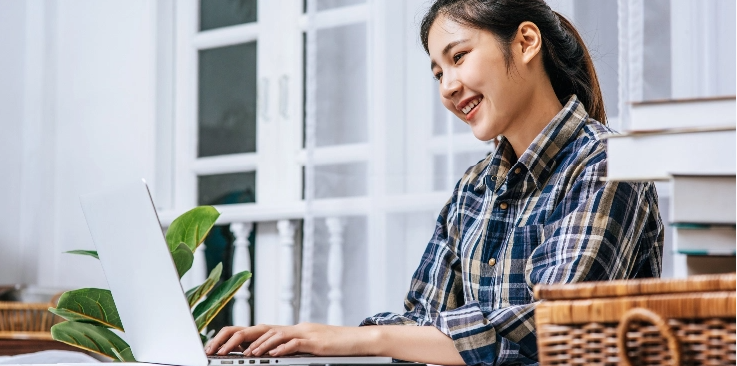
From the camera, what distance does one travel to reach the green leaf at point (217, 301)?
121 cm

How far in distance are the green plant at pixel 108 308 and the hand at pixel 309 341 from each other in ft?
0.62

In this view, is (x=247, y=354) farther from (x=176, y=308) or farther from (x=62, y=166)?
(x=62, y=166)

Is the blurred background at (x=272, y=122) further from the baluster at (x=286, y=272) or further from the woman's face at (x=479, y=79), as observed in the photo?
the woman's face at (x=479, y=79)

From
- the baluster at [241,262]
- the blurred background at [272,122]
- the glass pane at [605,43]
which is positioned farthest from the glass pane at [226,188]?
the glass pane at [605,43]

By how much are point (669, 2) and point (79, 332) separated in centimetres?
129

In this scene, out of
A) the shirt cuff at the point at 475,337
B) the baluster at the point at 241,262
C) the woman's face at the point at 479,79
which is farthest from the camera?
the baluster at the point at 241,262

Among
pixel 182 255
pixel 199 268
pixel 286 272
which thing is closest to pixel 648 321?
pixel 182 255

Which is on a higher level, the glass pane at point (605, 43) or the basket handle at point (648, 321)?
the glass pane at point (605, 43)

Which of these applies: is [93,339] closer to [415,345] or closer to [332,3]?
[415,345]

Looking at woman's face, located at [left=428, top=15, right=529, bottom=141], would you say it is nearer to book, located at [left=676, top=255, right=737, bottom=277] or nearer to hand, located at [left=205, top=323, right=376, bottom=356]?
hand, located at [left=205, top=323, right=376, bottom=356]

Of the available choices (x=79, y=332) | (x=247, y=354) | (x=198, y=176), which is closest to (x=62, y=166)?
(x=198, y=176)

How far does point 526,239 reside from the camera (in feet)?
3.65

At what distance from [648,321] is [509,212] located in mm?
651

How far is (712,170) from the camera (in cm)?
56
